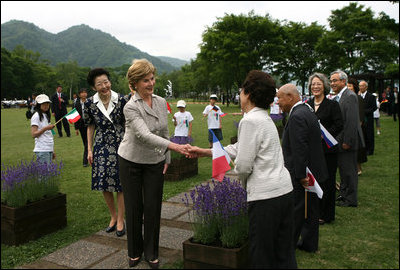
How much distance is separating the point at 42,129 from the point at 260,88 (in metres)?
4.38

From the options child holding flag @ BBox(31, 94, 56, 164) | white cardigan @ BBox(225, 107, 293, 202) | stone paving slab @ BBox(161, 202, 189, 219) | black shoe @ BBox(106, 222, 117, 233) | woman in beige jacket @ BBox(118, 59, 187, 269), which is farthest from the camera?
child holding flag @ BBox(31, 94, 56, 164)

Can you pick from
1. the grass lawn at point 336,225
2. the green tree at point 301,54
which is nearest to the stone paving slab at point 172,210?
the grass lawn at point 336,225

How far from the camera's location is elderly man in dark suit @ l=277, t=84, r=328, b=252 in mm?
3783

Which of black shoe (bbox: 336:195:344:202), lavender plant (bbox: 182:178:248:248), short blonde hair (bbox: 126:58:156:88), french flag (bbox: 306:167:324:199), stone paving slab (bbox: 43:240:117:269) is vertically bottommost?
stone paving slab (bbox: 43:240:117:269)

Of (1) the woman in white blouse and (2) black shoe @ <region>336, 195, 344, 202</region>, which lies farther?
(2) black shoe @ <region>336, 195, 344, 202</region>

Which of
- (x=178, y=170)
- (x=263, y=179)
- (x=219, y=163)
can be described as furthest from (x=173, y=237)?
(x=178, y=170)

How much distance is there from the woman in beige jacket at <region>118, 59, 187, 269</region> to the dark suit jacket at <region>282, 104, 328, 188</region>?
1.25 meters

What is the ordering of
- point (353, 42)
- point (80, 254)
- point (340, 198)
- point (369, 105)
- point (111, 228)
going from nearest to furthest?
point (80, 254) → point (111, 228) → point (340, 198) → point (369, 105) → point (353, 42)

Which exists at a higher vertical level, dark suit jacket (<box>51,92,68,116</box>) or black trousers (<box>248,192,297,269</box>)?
dark suit jacket (<box>51,92,68,116</box>)

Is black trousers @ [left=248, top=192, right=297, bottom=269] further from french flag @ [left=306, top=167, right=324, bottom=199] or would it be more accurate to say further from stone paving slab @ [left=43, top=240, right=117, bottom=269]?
stone paving slab @ [left=43, top=240, right=117, bottom=269]

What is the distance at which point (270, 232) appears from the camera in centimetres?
273

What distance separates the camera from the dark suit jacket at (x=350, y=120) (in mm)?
5660

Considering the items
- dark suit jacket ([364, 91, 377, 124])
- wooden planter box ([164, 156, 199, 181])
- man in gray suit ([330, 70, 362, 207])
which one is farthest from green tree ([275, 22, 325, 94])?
man in gray suit ([330, 70, 362, 207])

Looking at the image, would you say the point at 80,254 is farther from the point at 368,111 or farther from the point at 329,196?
the point at 368,111
